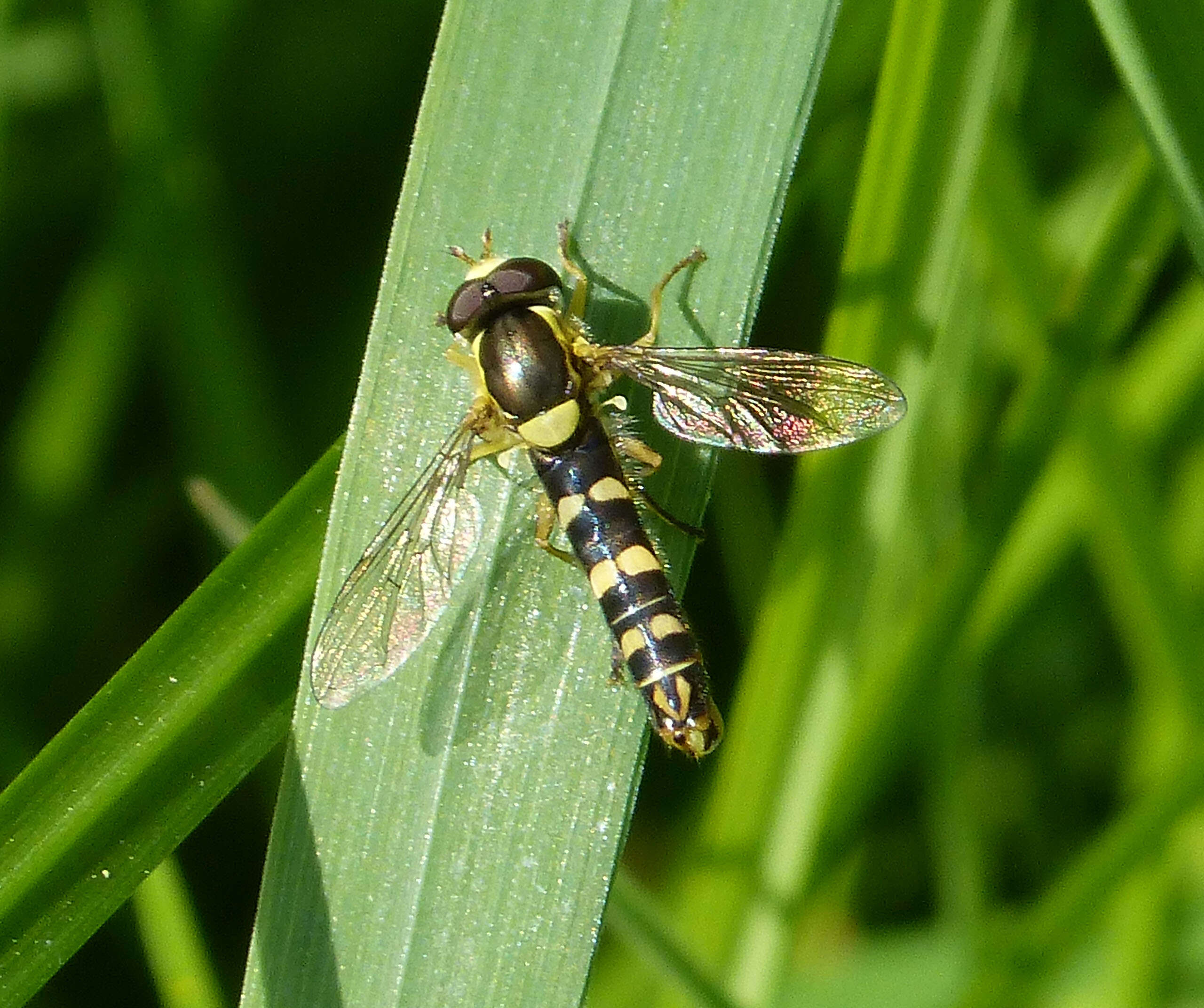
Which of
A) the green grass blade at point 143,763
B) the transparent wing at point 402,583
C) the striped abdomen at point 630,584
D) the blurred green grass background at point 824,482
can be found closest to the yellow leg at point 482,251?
the transparent wing at point 402,583

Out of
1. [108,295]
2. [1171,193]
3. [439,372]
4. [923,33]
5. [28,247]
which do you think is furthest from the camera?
[28,247]

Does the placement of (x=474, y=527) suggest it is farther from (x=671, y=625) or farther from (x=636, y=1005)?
(x=636, y=1005)

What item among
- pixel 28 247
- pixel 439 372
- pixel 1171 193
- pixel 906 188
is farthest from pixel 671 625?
pixel 28 247

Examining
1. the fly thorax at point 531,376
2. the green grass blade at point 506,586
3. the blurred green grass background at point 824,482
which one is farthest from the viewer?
the blurred green grass background at point 824,482

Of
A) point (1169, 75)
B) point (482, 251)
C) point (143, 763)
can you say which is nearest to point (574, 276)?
point (482, 251)

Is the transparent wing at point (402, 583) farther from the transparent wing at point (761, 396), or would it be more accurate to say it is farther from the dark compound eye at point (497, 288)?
the transparent wing at point (761, 396)

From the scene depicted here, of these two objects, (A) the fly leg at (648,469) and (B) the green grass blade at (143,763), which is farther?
(A) the fly leg at (648,469)

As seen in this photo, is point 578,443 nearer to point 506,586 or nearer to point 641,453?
point 641,453
